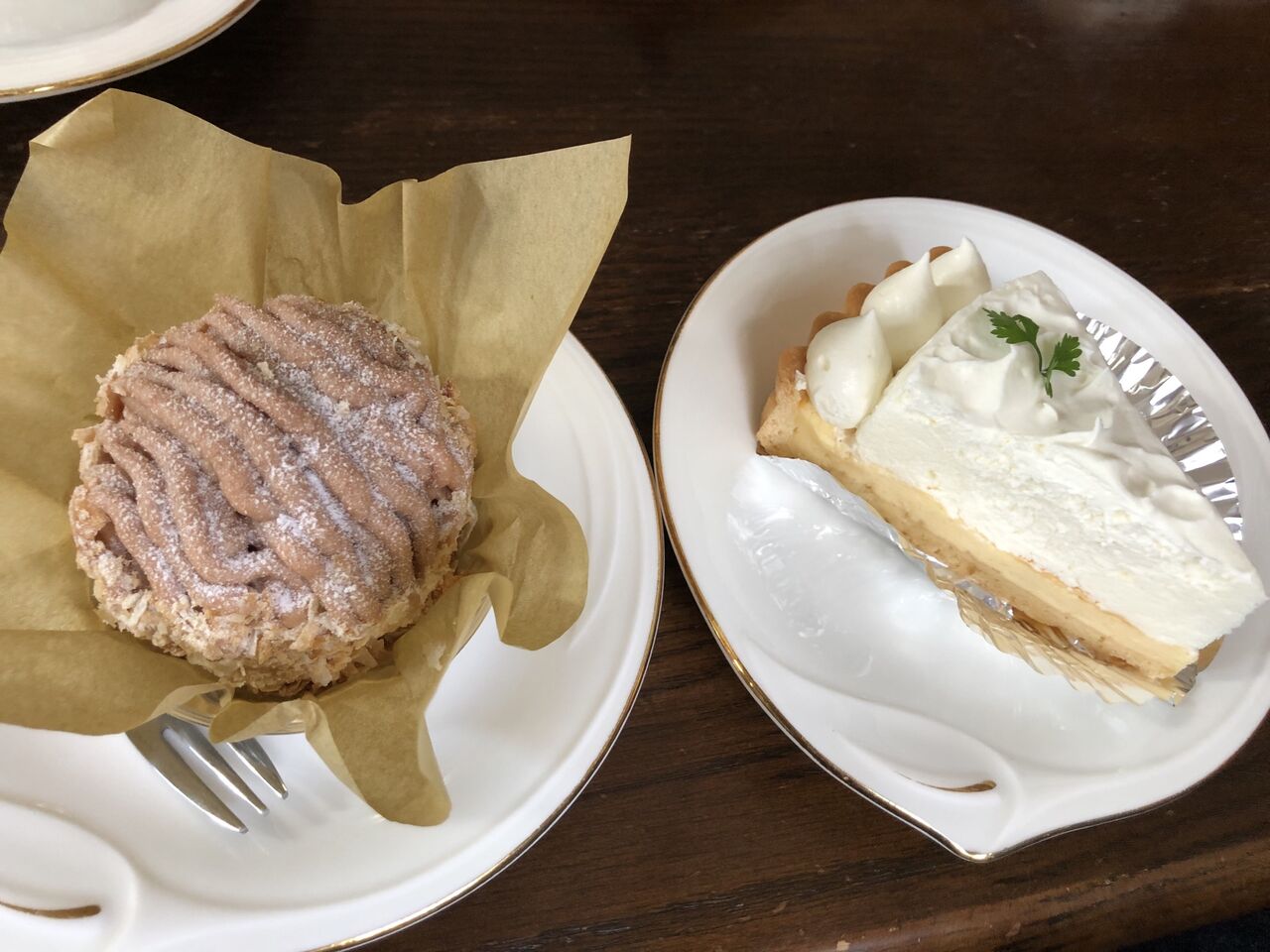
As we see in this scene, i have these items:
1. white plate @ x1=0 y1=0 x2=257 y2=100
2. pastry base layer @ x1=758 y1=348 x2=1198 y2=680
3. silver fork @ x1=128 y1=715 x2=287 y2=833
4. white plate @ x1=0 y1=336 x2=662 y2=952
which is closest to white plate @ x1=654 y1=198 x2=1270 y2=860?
pastry base layer @ x1=758 y1=348 x2=1198 y2=680

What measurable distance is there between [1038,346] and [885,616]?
41cm

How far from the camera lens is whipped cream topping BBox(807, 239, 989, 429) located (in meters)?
1.19

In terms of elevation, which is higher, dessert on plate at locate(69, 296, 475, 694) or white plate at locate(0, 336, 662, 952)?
dessert on plate at locate(69, 296, 475, 694)

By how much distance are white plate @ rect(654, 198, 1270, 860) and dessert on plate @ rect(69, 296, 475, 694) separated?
0.36 metres

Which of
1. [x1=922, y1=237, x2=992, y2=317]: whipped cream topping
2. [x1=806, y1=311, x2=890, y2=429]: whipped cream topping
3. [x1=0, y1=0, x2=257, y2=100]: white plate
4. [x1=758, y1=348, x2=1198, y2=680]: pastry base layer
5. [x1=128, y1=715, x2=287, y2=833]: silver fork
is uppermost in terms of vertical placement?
[x1=0, y1=0, x2=257, y2=100]: white plate

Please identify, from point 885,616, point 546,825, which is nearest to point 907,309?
point 885,616

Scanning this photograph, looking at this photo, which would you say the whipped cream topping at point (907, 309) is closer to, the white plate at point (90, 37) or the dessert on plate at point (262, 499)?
the dessert on plate at point (262, 499)

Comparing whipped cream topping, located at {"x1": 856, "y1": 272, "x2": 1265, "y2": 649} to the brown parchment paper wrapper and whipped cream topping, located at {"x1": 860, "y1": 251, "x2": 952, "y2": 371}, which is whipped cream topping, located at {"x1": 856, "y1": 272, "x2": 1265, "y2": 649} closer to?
whipped cream topping, located at {"x1": 860, "y1": 251, "x2": 952, "y2": 371}

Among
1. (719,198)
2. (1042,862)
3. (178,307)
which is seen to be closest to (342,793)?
(178,307)

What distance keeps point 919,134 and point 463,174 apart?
1.05 meters

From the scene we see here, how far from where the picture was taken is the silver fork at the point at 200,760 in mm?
876

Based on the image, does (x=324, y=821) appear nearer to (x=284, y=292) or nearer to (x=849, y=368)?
(x=284, y=292)

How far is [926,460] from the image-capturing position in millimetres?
1242

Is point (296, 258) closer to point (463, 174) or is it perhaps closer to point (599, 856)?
point (463, 174)
